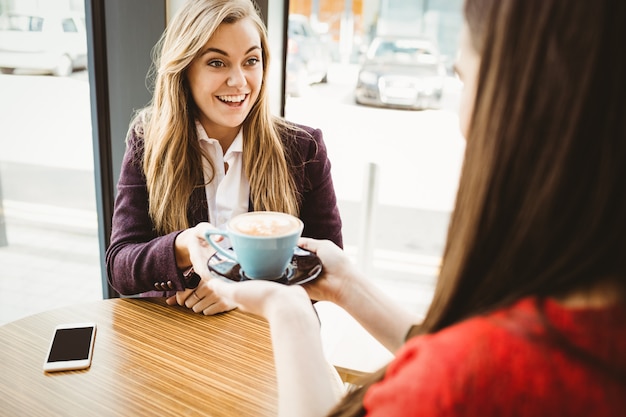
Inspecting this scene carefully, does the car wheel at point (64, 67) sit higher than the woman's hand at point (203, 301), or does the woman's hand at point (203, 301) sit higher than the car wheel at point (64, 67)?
the car wheel at point (64, 67)

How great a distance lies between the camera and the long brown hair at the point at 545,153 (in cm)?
51

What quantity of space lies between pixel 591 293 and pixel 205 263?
2.90 ft

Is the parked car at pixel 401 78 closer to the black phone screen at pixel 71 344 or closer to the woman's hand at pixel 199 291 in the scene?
the woman's hand at pixel 199 291

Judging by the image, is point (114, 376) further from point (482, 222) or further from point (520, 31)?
point (520, 31)

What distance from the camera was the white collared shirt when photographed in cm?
171

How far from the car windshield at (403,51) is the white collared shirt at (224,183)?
109 inches

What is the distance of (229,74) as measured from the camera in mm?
1663

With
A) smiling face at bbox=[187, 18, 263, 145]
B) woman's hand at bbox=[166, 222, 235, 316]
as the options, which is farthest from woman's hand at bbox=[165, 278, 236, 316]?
smiling face at bbox=[187, 18, 263, 145]

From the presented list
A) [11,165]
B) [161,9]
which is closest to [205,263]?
[161,9]

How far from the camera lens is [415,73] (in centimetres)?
432

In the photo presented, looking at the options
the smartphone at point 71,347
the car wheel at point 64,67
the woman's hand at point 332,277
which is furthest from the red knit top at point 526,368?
the car wheel at point 64,67

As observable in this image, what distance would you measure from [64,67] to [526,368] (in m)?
2.43

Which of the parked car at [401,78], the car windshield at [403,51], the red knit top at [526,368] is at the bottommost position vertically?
the red knit top at [526,368]

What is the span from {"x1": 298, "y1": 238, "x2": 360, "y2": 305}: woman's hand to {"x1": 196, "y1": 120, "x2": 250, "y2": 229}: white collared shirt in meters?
0.57
